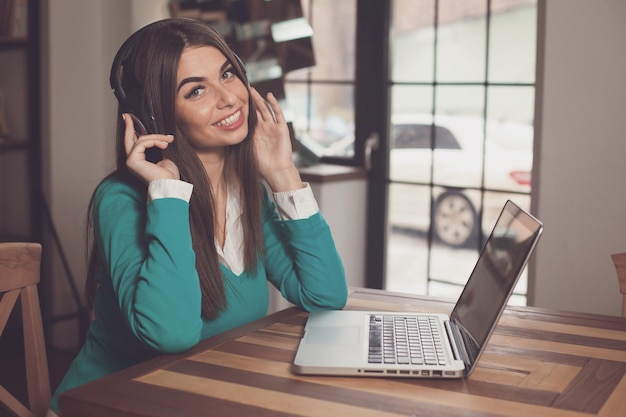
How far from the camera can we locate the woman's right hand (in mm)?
1660

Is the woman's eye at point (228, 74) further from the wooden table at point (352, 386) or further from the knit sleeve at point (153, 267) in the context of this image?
the wooden table at point (352, 386)

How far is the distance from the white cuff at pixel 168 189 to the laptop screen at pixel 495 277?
0.57m

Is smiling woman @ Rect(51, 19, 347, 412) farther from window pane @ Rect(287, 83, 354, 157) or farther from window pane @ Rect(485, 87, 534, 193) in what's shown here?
window pane @ Rect(287, 83, 354, 157)

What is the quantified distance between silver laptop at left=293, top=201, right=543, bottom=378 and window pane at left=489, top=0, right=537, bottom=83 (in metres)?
1.81

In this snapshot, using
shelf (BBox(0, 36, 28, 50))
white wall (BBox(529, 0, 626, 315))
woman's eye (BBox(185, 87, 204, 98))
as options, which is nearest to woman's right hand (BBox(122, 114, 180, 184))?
woman's eye (BBox(185, 87, 204, 98))

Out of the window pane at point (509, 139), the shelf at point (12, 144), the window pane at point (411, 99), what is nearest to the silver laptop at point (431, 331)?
the window pane at point (509, 139)

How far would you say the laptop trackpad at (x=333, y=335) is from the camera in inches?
59.9

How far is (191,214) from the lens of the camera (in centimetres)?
179

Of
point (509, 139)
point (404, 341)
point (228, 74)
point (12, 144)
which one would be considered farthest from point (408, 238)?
point (404, 341)

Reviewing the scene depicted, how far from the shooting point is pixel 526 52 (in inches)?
130

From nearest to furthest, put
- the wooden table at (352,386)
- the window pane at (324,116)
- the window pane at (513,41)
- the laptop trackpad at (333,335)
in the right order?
the wooden table at (352,386) → the laptop trackpad at (333,335) → the window pane at (513,41) → the window pane at (324,116)

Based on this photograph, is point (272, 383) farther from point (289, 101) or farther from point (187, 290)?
point (289, 101)

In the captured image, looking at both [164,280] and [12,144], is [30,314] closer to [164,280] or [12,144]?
[164,280]

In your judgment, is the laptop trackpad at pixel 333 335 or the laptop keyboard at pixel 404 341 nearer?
the laptop keyboard at pixel 404 341
